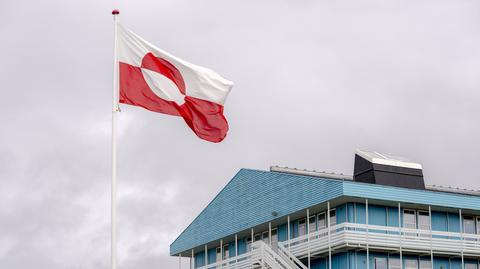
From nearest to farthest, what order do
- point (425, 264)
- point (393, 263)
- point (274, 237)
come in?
1. point (393, 263)
2. point (425, 264)
3. point (274, 237)

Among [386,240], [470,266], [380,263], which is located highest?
[386,240]

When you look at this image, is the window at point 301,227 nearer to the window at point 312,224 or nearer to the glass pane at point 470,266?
the window at point 312,224

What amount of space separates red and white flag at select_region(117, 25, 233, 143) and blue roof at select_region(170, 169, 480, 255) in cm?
2025

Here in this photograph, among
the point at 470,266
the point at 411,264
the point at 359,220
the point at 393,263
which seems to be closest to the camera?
the point at 359,220

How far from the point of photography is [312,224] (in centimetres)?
4734

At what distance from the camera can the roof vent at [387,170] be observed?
→ 47.3 meters

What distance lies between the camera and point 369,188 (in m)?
43.3

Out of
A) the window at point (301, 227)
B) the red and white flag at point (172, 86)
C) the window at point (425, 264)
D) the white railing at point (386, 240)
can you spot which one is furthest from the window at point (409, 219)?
the red and white flag at point (172, 86)

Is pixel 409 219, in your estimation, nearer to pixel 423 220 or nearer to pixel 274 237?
pixel 423 220

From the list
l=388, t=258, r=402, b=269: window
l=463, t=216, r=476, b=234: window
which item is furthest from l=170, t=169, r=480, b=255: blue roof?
l=388, t=258, r=402, b=269: window

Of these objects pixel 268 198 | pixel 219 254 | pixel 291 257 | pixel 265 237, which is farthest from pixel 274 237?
pixel 219 254

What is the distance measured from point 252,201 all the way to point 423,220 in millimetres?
9975

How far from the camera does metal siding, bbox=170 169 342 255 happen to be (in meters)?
44.9

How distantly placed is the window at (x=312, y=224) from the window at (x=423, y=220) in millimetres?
5425
